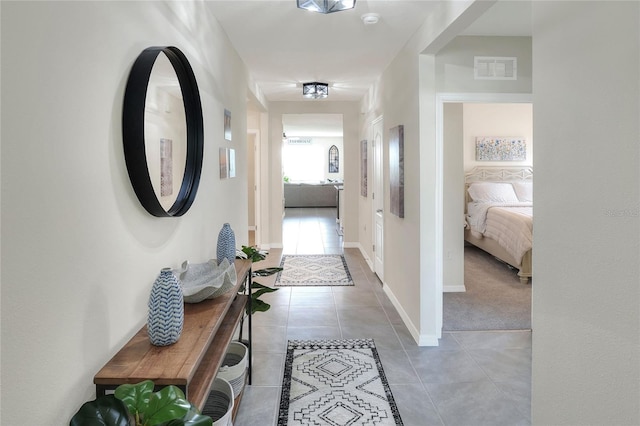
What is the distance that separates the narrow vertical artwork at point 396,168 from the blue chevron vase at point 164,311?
2.63m

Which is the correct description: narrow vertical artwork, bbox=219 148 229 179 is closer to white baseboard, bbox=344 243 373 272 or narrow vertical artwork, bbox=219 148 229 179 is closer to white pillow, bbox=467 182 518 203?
white baseboard, bbox=344 243 373 272

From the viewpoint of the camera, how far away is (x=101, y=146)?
4.23 feet

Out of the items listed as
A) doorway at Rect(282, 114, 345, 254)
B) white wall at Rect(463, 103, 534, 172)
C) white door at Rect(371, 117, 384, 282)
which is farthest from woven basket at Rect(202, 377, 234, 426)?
white wall at Rect(463, 103, 534, 172)

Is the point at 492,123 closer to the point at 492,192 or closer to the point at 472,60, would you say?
the point at 492,192

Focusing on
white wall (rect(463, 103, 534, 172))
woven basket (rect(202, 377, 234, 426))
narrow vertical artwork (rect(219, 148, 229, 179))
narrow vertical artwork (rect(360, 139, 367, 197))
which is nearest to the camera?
woven basket (rect(202, 377, 234, 426))

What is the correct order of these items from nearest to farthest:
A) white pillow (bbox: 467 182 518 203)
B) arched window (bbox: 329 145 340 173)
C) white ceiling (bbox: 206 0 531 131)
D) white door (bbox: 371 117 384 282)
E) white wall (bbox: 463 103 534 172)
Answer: white ceiling (bbox: 206 0 531 131)
white door (bbox: 371 117 384 282)
white pillow (bbox: 467 182 518 203)
white wall (bbox: 463 103 534 172)
arched window (bbox: 329 145 340 173)

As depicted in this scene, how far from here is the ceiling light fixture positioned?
2.83 metres

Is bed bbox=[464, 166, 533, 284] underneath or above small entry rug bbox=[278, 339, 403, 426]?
above

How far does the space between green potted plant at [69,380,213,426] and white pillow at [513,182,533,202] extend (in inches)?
256

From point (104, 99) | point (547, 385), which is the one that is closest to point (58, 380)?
point (104, 99)

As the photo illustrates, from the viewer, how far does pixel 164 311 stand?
1365 mm

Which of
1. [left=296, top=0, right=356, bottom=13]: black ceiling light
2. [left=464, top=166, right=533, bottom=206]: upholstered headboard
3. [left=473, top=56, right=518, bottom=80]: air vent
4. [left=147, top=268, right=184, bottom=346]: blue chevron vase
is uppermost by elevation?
[left=296, top=0, right=356, bottom=13]: black ceiling light

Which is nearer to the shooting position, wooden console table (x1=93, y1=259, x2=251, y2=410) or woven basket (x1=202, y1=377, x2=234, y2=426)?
wooden console table (x1=93, y1=259, x2=251, y2=410)

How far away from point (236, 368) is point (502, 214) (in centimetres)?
432
